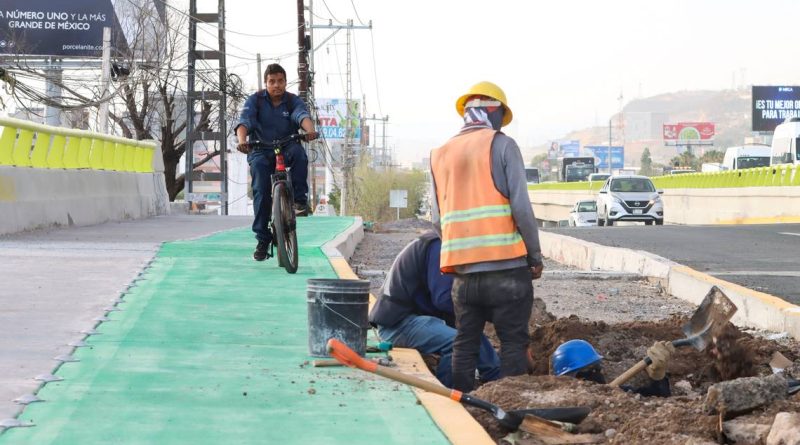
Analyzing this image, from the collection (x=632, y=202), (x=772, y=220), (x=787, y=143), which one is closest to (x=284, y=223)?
(x=772, y=220)

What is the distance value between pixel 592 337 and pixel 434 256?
113 inches

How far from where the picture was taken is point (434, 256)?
7.15 m

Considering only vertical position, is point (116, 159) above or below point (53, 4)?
below

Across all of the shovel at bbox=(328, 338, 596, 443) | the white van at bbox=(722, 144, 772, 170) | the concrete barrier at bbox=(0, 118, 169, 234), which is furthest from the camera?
the white van at bbox=(722, 144, 772, 170)

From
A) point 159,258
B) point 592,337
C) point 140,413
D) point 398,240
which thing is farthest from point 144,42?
point 140,413

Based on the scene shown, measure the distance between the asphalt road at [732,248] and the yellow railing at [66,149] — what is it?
27.4 feet

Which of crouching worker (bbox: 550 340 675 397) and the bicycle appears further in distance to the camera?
the bicycle

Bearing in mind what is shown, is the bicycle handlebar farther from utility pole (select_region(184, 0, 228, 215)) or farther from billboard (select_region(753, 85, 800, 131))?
billboard (select_region(753, 85, 800, 131))

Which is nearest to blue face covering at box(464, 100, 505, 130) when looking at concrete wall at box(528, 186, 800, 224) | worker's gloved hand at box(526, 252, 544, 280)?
worker's gloved hand at box(526, 252, 544, 280)

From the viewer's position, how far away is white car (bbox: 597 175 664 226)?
39844mm

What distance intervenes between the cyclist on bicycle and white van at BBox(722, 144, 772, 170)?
4528cm

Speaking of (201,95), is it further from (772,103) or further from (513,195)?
(772,103)

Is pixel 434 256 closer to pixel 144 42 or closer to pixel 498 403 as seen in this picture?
pixel 498 403

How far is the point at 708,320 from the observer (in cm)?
804
